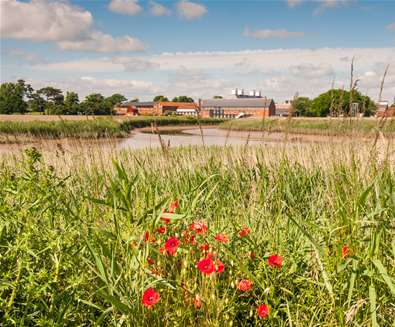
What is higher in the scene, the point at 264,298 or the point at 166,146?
the point at 166,146

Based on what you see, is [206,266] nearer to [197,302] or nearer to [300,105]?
[197,302]

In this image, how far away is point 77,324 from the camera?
179 centimetres

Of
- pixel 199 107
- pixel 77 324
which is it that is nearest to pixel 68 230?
pixel 77 324

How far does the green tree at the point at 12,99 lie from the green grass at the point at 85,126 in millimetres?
20510

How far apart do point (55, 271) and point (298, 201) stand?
108 inches

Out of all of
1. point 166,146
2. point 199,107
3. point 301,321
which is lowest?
point 301,321

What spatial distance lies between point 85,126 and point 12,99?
5524 cm

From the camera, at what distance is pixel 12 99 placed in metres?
54.2

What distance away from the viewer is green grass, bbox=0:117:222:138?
535 centimetres

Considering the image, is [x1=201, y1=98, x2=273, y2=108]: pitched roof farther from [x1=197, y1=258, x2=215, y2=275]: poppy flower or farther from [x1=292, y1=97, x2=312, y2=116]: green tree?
[x1=197, y1=258, x2=215, y2=275]: poppy flower

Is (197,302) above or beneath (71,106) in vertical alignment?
beneath

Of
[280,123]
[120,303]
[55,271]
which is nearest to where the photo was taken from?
[120,303]

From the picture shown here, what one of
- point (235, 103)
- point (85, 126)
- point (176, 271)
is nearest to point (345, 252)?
point (176, 271)

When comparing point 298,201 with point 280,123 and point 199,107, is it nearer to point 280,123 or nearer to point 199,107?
point 280,123
